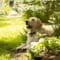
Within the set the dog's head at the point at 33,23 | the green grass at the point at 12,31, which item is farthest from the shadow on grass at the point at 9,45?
the dog's head at the point at 33,23

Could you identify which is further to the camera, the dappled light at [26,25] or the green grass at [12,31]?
the green grass at [12,31]

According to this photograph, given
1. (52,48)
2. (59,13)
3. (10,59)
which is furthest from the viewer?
(59,13)

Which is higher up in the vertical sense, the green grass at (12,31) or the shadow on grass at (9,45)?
the green grass at (12,31)

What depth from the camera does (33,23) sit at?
208 centimetres

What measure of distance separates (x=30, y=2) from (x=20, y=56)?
0.56 meters

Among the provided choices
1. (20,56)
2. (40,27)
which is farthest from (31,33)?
(20,56)

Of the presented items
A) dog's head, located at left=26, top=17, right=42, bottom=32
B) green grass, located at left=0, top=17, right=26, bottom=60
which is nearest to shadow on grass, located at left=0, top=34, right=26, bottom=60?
green grass, located at left=0, top=17, right=26, bottom=60

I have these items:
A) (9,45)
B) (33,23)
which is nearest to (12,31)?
(9,45)

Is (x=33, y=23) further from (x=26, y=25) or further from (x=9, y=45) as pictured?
(x=9, y=45)

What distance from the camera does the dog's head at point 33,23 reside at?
2074 mm

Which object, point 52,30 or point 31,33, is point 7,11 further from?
point 52,30

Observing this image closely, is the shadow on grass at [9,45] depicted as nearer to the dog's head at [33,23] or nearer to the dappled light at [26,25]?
the dappled light at [26,25]

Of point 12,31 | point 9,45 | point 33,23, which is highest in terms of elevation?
point 33,23

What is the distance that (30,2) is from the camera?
2285mm
